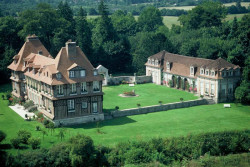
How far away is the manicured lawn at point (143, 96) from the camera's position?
6156 cm

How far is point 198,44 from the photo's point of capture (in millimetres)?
82438

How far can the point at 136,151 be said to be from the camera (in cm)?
3991

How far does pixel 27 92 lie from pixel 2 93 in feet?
31.8

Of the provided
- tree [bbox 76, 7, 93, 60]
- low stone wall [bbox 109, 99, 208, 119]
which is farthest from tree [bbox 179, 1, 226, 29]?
low stone wall [bbox 109, 99, 208, 119]

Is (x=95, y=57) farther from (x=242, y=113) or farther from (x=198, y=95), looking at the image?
(x=242, y=113)

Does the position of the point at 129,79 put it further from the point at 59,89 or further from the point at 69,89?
the point at 59,89

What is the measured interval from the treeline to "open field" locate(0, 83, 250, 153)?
3130 mm

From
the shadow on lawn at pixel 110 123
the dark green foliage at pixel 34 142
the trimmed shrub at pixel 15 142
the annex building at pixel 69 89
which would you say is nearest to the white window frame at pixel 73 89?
the annex building at pixel 69 89

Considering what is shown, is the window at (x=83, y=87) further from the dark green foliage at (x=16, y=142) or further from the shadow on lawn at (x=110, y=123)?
the dark green foliage at (x=16, y=142)

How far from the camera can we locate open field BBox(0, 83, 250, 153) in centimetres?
4666

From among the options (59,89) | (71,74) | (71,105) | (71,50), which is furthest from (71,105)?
(71,50)

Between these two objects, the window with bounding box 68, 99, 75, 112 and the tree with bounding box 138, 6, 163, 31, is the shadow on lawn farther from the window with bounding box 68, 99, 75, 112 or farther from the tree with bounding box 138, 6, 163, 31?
the tree with bounding box 138, 6, 163, 31

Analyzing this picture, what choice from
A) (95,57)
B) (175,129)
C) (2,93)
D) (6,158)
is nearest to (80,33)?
(95,57)

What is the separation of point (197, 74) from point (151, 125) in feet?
64.5
